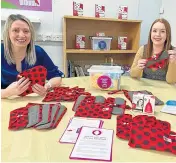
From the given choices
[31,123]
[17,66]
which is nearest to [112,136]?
[31,123]

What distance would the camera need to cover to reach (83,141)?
72 centimetres

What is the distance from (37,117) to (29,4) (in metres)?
2.22

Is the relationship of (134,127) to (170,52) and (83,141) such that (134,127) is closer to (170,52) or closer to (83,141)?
(83,141)

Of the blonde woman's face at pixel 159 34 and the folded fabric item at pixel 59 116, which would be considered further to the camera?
the blonde woman's face at pixel 159 34

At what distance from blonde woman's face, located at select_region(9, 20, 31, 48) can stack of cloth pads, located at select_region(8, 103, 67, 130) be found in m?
0.66

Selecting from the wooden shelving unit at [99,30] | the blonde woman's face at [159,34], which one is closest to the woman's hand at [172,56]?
the blonde woman's face at [159,34]

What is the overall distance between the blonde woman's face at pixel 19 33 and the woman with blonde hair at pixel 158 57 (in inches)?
37.3

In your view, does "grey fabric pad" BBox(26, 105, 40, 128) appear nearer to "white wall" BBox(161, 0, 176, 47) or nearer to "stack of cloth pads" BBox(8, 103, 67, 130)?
"stack of cloth pads" BBox(8, 103, 67, 130)

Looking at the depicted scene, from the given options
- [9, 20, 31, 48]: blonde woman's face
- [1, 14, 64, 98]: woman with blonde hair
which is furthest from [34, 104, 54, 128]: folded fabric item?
[9, 20, 31, 48]: blonde woman's face

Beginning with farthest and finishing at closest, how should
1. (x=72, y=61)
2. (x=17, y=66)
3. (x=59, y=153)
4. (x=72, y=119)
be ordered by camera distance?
(x=72, y=61)
(x=17, y=66)
(x=72, y=119)
(x=59, y=153)

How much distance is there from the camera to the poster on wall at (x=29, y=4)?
2.59 meters

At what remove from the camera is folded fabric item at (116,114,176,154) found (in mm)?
686

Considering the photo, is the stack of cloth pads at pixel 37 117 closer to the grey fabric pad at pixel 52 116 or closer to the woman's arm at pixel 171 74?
the grey fabric pad at pixel 52 116

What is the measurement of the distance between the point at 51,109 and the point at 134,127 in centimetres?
41
